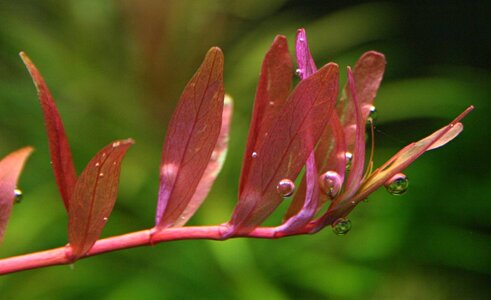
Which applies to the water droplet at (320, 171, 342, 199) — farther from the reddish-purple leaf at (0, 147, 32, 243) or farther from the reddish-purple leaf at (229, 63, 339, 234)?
the reddish-purple leaf at (0, 147, 32, 243)

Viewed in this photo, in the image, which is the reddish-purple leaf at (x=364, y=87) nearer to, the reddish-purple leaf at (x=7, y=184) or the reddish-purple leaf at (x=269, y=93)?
the reddish-purple leaf at (x=269, y=93)

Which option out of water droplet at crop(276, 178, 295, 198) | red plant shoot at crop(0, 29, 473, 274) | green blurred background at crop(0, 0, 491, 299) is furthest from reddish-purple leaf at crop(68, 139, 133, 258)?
green blurred background at crop(0, 0, 491, 299)

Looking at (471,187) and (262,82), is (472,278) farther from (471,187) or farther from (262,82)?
(262,82)

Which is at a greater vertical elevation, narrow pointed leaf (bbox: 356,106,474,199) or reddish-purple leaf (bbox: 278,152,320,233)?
narrow pointed leaf (bbox: 356,106,474,199)

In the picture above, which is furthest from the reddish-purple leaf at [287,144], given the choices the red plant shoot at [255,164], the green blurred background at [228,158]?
the green blurred background at [228,158]

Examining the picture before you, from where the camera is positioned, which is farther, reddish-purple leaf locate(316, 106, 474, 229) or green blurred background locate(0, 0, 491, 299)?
green blurred background locate(0, 0, 491, 299)

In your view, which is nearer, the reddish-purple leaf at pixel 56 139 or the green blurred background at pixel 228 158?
the reddish-purple leaf at pixel 56 139

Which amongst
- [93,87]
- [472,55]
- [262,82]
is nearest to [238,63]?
[93,87]
